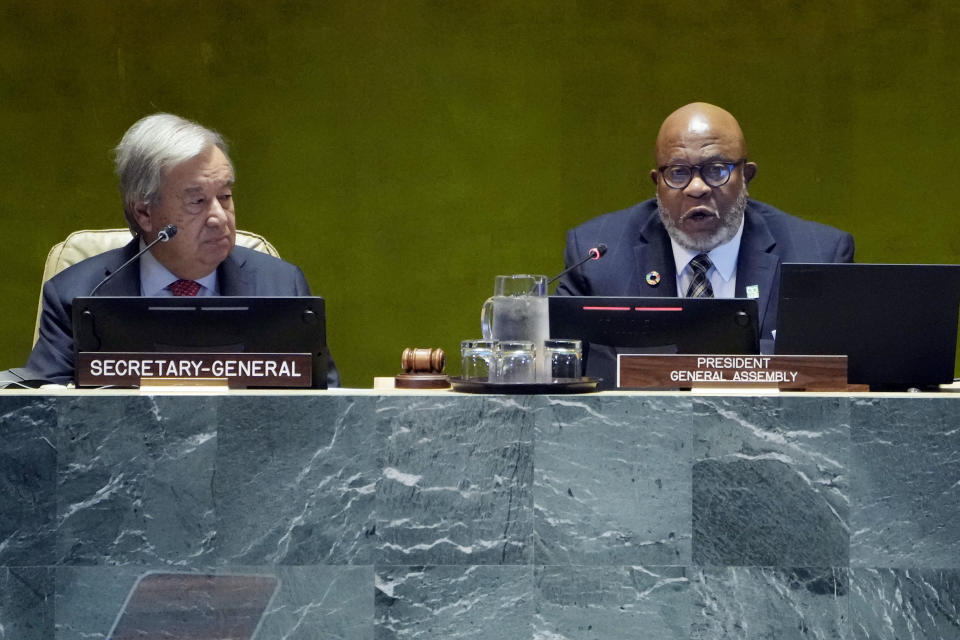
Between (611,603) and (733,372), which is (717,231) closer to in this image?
(733,372)

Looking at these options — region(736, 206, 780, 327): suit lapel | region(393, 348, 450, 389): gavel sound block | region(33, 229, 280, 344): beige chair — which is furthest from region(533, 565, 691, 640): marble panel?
region(33, 229, 280, 344): beige chair

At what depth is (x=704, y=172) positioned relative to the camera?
9.29ft

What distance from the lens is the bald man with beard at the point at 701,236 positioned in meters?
2.79

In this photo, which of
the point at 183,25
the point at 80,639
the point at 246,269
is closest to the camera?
the point at 80,639

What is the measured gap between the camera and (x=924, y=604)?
4.99ft

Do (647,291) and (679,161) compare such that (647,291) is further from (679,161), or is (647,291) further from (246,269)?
(246,269)

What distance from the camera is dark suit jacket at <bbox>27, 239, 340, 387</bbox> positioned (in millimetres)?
2480

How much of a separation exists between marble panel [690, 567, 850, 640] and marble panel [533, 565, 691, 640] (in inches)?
1.1

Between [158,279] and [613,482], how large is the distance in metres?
1.45

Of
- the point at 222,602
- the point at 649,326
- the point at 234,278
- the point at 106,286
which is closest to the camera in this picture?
the point at 222,602

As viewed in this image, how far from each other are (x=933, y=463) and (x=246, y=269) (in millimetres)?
1669

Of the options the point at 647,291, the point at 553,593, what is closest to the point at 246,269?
the point at 647,291

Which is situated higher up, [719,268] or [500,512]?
[719,268]

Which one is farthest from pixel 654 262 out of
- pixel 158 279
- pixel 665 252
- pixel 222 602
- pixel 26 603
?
pixel 26 603
